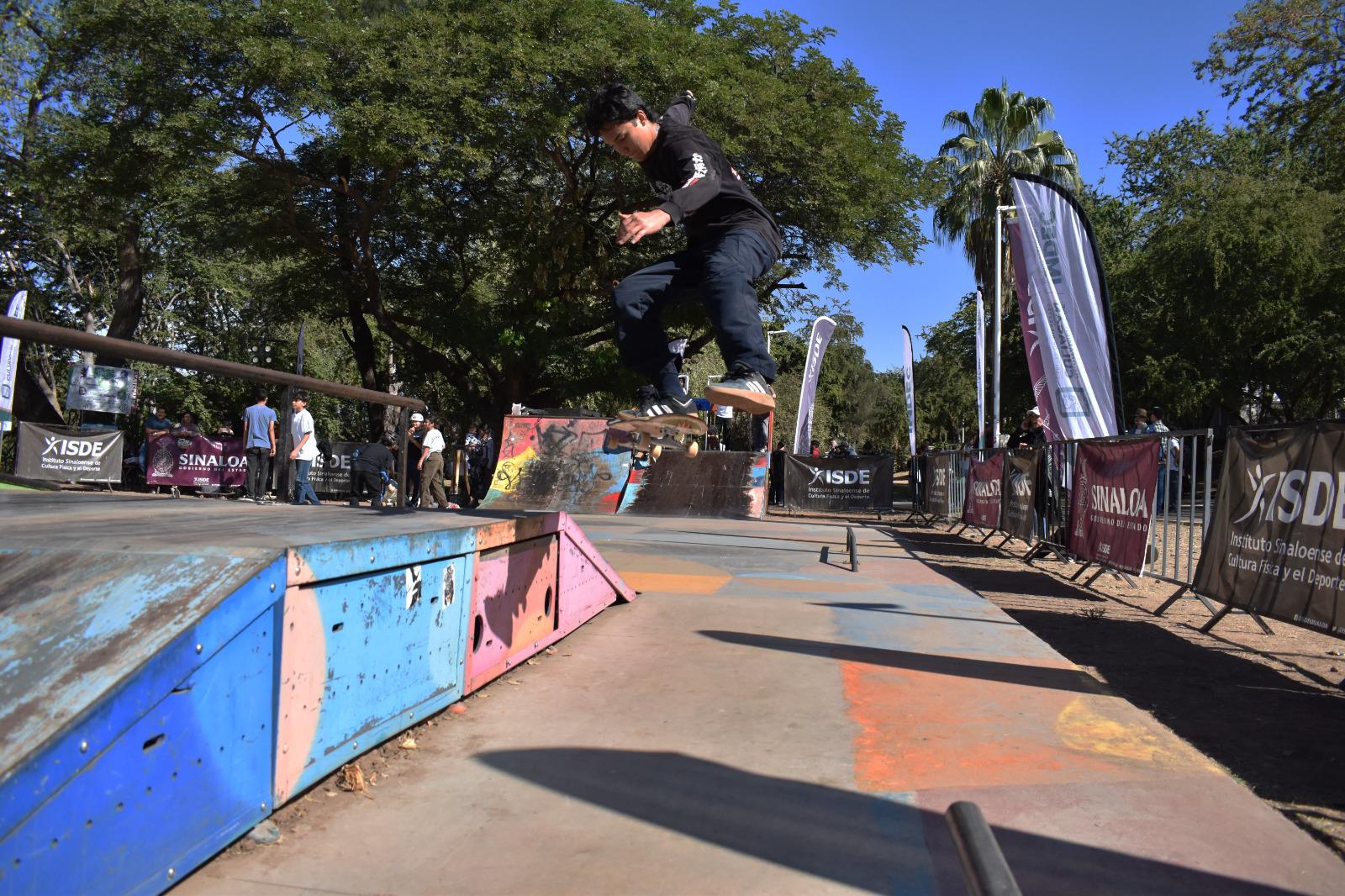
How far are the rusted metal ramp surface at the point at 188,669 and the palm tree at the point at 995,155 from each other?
30591 millimetres

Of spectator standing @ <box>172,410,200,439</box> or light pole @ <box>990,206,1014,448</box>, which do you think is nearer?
spectator standing @ <box>172,410,200,439</box>

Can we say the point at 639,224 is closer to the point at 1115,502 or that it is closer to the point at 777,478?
the point at 1115,502

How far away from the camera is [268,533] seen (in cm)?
319

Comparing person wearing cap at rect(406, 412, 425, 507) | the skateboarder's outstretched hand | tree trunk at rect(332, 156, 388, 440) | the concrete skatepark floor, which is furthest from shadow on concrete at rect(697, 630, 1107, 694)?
tree trunk at rect(332, 156, 388, 440)

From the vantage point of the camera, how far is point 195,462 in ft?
58.7

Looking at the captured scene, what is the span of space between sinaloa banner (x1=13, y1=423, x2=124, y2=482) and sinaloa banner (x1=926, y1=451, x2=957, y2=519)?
15.8 m

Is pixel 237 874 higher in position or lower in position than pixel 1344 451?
lower

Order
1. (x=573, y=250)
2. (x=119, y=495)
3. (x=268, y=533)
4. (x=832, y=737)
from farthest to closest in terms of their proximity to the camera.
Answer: (x=573, y=250), (x=119, y=495), (x=832, y=737), (x=268, y=533)

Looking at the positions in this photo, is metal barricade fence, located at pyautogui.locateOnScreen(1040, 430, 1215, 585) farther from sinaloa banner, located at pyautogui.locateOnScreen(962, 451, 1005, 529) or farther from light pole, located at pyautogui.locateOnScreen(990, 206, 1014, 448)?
light pole, located at pyautogui.locateOnScreen(990, 206, 1014, 448)

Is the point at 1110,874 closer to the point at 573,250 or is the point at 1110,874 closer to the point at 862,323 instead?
the point at 573,250

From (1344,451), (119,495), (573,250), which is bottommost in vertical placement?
(119,495)

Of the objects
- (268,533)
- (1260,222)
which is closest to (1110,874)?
(268,533)

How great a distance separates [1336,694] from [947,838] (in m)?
3.73

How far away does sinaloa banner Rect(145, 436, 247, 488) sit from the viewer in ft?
57.1
